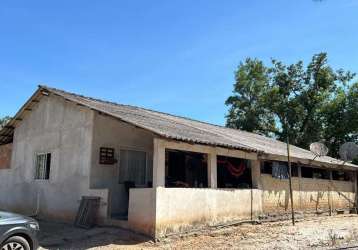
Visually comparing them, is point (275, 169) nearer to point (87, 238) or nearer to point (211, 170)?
point (211, 170)

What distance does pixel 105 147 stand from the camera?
1333 cm

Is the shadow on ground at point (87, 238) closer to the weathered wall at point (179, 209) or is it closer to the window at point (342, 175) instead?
the weathered wall at point (179, 209)

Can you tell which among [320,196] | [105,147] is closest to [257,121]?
[320,196]

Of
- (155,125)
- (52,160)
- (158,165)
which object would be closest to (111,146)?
(155,125)

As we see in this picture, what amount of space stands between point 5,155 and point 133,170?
306 inches

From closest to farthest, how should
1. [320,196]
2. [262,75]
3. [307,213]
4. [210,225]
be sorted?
[210,225], [307,213], [320,196], [262,75]

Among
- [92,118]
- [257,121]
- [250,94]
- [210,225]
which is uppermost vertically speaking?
[250,94]

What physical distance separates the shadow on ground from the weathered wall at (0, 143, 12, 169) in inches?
287

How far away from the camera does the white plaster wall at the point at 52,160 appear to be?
1334 cm

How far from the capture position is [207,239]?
36.7 ft

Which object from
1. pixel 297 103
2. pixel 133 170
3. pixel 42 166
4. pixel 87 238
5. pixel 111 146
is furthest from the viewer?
pixel 297 103

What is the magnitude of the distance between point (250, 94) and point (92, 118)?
86.1ft

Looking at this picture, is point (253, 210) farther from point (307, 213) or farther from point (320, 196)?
point (320, 196)

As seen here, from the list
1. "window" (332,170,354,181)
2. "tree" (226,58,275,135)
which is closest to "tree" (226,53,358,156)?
"tree" (226,58,275,135)
